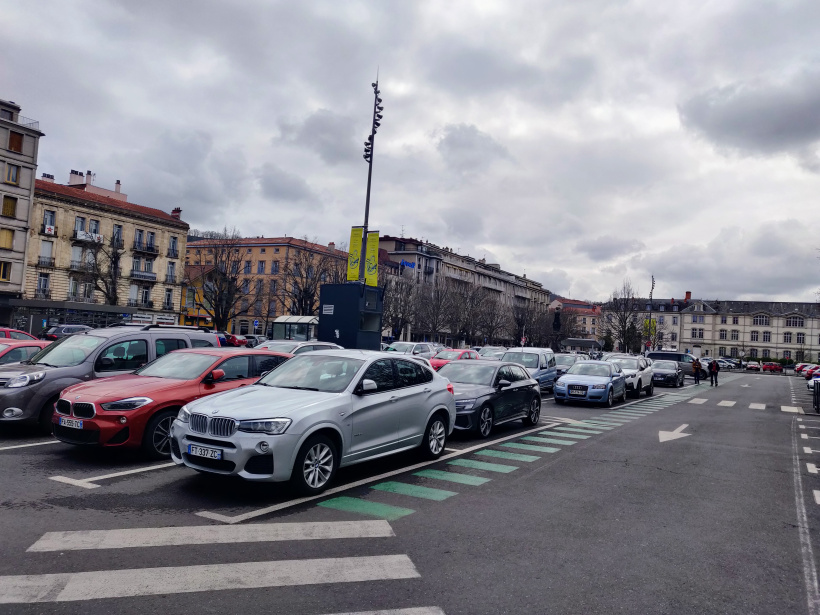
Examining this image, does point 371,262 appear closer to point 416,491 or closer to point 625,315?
point 416,491

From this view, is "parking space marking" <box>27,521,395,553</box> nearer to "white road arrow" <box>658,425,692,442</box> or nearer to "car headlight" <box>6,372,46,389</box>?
"car headlight" <box>6,372,46,389</box>

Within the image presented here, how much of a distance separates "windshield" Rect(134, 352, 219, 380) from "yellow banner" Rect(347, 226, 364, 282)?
14.0 meters

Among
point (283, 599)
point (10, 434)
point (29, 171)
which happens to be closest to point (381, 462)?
point (283, 599)

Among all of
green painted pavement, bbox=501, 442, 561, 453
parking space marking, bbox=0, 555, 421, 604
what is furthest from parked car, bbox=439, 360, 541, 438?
parking space marking, bbox=0, 555, 421, 604

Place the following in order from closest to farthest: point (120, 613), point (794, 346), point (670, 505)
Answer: point (120, 613) → point (670, 505) → point (794, 346)

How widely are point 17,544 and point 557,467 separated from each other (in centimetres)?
682

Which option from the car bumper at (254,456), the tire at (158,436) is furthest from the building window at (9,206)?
the car bumper at (254,456)

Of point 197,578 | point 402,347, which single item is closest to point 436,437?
point 197,578

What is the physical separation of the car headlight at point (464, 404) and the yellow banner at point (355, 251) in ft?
43.1

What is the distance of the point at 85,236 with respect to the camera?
2165 inches

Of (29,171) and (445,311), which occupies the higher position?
(29,171)

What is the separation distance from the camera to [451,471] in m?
8.51

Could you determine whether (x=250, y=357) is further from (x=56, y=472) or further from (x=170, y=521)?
(x=170, y=521)

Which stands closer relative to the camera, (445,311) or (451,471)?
(451,471)
